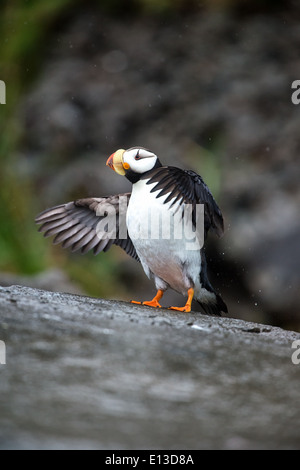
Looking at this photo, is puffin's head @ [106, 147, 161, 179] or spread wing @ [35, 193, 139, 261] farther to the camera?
spread wing @ [35, 193, 139, 261]

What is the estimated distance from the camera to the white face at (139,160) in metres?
4.04

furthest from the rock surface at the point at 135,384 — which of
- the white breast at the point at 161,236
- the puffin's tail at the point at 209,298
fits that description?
the puffin's tail at the point at 209,298

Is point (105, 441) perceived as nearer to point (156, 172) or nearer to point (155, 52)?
point (156, 172)

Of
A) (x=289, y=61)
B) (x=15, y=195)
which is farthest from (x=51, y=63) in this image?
(x=289, y=61)

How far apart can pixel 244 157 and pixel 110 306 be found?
3840mm

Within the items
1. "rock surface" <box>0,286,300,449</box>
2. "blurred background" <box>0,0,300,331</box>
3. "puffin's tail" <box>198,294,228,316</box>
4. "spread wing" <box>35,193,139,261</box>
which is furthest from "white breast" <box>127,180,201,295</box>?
"blurred background" <box>0,0,300,331</box>

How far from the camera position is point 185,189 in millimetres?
3799

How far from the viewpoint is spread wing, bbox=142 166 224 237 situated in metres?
3.78

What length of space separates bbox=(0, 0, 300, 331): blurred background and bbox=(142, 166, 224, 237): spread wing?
207cm

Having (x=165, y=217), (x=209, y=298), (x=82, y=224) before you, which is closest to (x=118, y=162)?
(x=165, y=217)

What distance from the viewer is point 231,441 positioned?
164 cm

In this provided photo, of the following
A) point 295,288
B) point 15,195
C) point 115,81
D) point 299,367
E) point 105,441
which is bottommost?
point 105,441

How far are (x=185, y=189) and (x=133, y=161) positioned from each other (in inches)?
15.9

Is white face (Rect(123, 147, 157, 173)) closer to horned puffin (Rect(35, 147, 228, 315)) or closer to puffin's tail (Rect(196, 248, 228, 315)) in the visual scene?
horned puffin (Rect(35, 147, 228, 315))
